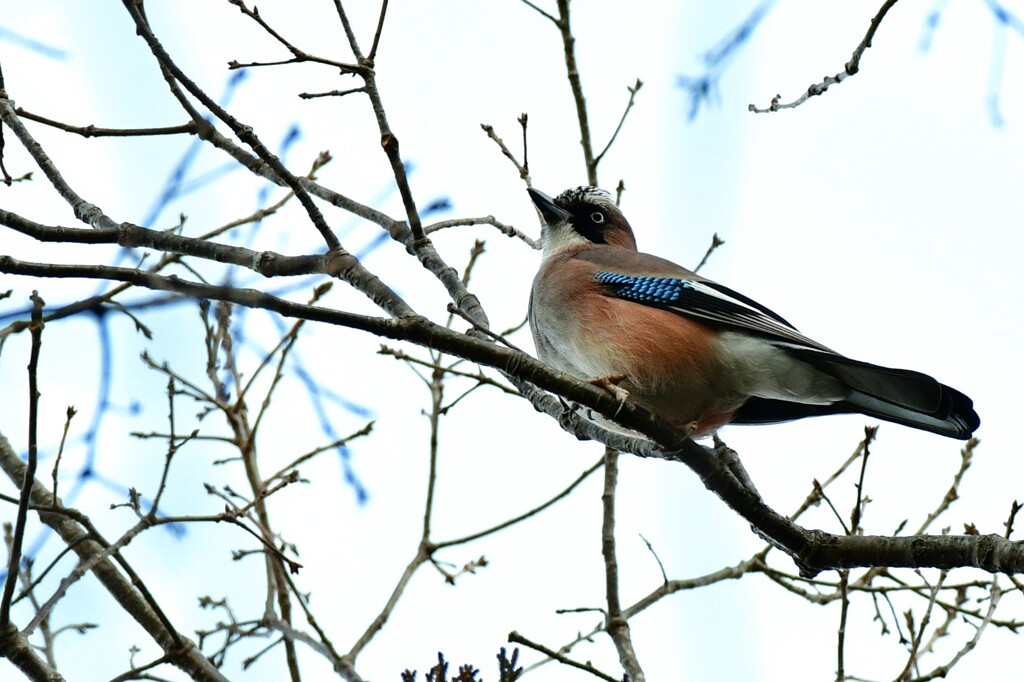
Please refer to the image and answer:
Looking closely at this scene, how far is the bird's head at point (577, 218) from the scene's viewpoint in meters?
7.71

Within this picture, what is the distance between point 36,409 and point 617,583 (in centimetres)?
354

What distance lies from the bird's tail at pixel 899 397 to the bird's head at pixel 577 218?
2.49 metres

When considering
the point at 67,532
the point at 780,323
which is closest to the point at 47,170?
the point at 67,532

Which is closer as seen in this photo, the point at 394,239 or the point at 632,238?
the point at 394,239

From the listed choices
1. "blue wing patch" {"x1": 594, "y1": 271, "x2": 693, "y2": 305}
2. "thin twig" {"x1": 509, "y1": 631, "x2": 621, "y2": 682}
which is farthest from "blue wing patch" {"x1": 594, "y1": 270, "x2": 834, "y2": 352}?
"thin twig" {"x1": 509, "y1": 631, "x2": 621, "y2": 682}

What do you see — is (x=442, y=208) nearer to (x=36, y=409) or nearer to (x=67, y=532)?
(x=67, y=532)

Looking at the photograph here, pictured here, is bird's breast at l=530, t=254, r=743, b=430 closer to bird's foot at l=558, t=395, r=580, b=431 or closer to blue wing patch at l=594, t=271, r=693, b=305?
blue wing patch at l=594, t=271, r=693, b=305

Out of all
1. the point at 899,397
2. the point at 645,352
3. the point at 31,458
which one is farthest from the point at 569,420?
the point at 31,458

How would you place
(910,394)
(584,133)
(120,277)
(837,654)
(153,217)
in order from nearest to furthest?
(120,277)
(153,217)
(837,654)
(910,394)
(584,133)

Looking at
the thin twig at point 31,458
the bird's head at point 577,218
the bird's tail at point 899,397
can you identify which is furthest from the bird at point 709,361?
the thin twig at point 31,458

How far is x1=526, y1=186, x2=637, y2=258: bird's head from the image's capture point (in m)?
7.71

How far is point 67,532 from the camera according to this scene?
186 inches

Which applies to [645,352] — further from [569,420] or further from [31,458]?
[31,458]

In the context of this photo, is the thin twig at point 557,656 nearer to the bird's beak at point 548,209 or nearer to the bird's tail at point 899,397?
the bird's tail at point 899,397
